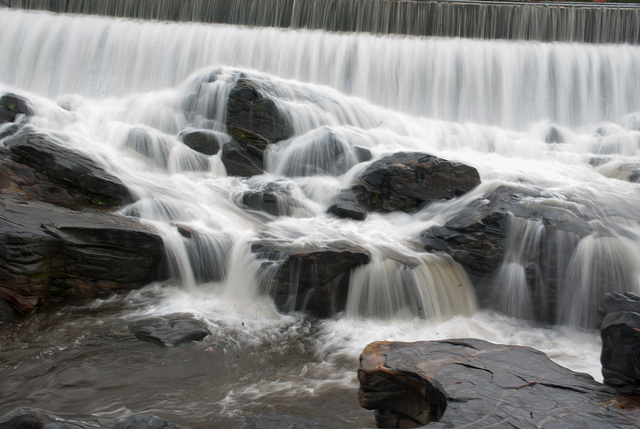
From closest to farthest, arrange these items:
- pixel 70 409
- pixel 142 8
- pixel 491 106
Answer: pixel 70 409
pixel 491 106
pixel 142 8

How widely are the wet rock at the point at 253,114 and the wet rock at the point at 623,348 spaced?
7.81 meters

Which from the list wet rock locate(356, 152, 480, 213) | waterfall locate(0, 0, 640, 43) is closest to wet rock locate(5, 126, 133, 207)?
wet rock locate(356, 152, 480, 213)

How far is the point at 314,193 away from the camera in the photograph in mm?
9375

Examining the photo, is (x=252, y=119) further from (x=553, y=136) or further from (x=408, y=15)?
(x=553, y=136)

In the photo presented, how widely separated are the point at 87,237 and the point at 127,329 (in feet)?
4.93

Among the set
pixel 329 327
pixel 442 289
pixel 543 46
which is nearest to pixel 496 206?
pixel 442 289

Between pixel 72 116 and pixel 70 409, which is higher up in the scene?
pixel 72 116

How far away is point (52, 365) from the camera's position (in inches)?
200

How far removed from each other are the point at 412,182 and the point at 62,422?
6931 mm

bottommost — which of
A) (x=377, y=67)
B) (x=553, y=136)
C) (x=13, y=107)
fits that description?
(x=13, y=107)

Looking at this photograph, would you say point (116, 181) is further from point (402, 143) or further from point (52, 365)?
point (402, 143)

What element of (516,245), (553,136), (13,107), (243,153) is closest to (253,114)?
(243,153)

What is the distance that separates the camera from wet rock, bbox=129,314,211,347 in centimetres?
561

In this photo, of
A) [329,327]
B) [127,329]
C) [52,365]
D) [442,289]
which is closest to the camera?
[52,365]
